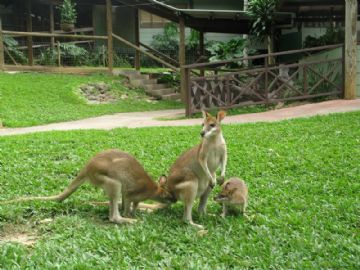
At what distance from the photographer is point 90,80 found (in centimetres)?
2086

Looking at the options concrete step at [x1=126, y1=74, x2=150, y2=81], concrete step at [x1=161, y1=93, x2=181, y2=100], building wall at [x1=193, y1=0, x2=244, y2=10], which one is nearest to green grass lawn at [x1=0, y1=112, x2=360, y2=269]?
concrete step at [x1=161, y1=93, x2=181, y2=100]

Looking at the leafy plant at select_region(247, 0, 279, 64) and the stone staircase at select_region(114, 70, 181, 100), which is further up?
the leafy plant at select_region(247, 0, 279, 64)

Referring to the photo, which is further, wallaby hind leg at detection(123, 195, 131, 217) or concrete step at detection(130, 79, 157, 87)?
concrete step at detection(130, 79, 157, 87)

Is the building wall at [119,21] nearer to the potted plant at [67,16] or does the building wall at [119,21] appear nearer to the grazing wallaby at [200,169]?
the potted plant at [67,16]

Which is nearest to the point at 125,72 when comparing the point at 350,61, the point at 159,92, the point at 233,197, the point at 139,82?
the point at 139,82

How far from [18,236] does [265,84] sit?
1231 cm

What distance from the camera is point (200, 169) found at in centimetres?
555

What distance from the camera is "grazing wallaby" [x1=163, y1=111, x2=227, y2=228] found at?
5.41m

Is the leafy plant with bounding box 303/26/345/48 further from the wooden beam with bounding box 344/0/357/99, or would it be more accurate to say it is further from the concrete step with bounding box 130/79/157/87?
the concrete step with bounding box 130/79/157/87

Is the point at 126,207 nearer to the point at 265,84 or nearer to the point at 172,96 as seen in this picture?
the point at 265,84

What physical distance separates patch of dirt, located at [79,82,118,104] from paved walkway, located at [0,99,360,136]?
2932mm

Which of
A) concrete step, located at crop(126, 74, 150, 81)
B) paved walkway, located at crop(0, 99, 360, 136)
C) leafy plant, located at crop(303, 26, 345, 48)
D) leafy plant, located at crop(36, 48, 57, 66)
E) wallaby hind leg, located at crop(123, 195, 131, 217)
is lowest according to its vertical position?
wallaby hind leg, located at crop(123, 195, 131, 217)

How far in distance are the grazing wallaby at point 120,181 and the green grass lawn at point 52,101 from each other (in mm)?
8861

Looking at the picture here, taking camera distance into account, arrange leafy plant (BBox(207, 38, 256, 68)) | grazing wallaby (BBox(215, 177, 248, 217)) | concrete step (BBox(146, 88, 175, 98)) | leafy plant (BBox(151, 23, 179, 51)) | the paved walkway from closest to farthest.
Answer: grazing wallaby (BBox(215, 177, 248, 217)) < the paved walkway < concrete step (BBox(146, 88, 175, 98)) < leafy plant (BBox(207, 38, 256, 68)) < leafy plant (BBox(151, 23, 179, 51))
